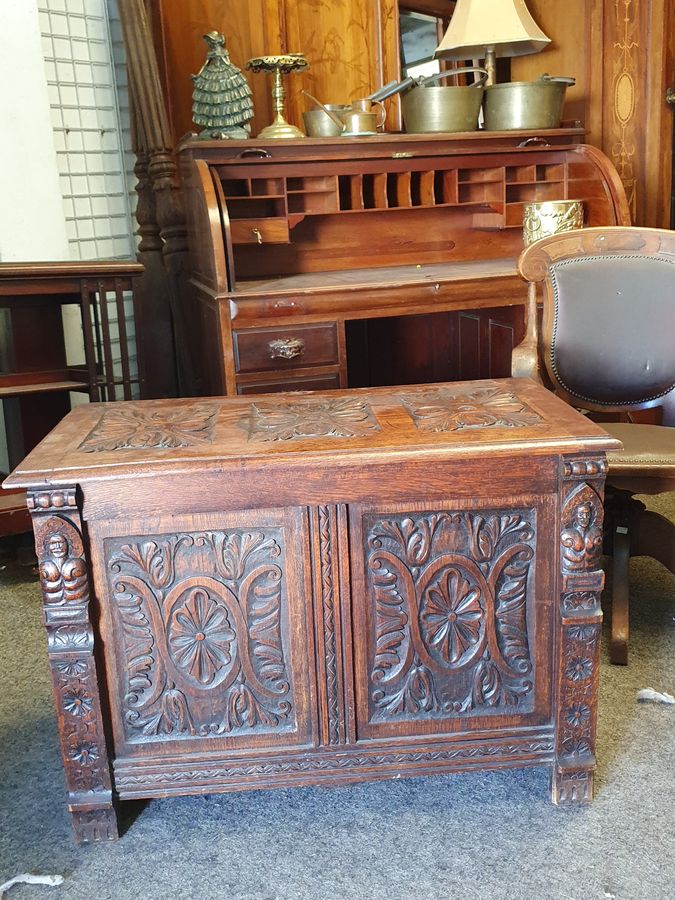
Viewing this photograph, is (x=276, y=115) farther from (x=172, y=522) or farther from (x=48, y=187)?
(x=172, y=522)

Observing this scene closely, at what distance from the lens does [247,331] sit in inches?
108

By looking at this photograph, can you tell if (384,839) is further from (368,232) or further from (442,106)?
(442,106)

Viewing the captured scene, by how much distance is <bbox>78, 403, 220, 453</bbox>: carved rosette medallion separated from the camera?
1.57 meters

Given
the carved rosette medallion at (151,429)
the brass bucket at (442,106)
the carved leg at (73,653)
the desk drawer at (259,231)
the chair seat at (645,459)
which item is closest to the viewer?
the carved leg at (73,653)

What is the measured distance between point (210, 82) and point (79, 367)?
39.2 inches

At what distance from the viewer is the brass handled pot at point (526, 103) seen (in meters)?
3.19

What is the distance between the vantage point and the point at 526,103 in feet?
10.5

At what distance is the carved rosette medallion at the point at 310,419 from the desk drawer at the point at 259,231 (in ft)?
4.21

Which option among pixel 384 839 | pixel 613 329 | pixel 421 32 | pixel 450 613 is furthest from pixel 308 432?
pixel 421 32

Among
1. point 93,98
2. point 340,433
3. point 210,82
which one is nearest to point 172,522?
point 340,433

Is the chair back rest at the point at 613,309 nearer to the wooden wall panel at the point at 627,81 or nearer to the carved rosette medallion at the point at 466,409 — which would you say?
the carved rosette medallion at the point at 466,409

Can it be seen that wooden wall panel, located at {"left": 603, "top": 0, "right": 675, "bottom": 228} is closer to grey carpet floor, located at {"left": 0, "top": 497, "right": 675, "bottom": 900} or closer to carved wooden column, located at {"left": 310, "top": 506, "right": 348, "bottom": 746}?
grey carpet floor, located at {"left": 0, "top": 497, "right": 675, "bottom": 900}

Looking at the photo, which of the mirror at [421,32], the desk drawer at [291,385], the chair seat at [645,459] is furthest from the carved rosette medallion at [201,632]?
the mirror at [421,32]

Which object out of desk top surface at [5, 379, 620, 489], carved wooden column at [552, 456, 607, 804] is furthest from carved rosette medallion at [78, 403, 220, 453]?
carved wooden column at [552, 456, 607, 804]
